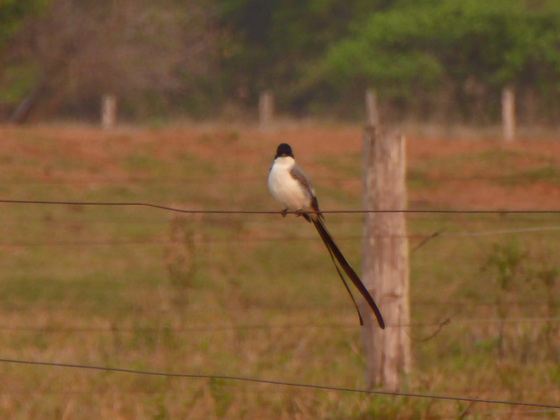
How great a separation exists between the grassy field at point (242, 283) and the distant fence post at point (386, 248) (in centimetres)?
21

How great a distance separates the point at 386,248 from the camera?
5.55 meters

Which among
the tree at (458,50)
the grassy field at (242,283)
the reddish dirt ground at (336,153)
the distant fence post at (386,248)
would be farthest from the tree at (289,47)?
the distant fence post at (386,248)

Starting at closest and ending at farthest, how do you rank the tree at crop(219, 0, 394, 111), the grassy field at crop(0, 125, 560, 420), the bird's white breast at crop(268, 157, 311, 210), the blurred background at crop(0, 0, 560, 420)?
the bird's white breast at crop(268, 157, 311, 210) < the grassy field at crop(0, 125, 560, 420) < the blurred background at crop(0, 0, 560, 420) < the tree at crop(219, 0, 394, 111)

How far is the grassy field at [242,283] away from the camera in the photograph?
6.23 m

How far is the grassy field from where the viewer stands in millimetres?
6230

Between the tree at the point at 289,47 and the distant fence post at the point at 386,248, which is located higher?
the tree at the point at 289,47

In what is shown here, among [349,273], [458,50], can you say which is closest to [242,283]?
[349,273]

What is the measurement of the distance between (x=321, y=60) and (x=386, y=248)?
29.9 metres

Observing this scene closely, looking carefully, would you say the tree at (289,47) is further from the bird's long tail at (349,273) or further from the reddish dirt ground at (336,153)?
the bird's long tail at (349,273)

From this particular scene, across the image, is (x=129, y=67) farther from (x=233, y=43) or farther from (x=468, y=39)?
(x=468, y=39)

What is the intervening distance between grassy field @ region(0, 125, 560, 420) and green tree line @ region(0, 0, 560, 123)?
24.3 feet

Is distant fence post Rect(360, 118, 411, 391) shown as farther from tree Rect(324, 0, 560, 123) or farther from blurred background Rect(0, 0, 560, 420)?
tree Rect(324, 0, 560, 123)

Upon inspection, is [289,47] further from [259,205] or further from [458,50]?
[259,205]

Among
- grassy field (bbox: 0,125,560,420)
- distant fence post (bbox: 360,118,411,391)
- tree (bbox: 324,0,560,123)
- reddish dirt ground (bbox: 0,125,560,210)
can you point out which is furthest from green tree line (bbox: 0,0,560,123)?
distant fence post (bbox: 360,118,411,391)
